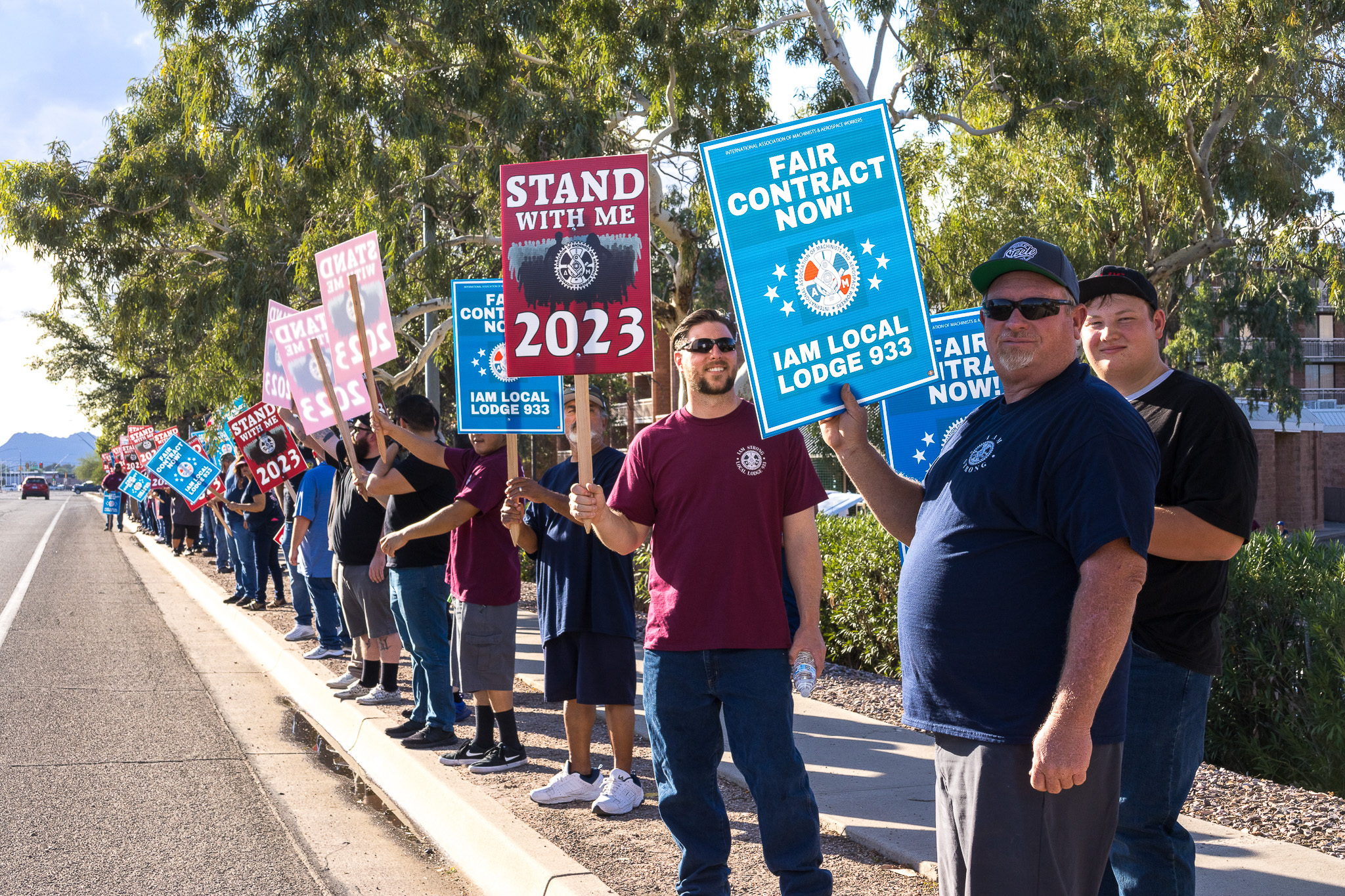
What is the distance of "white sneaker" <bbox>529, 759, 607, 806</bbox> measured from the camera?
18.2 ft

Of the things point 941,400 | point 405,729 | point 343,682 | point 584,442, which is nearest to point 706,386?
point 584,442

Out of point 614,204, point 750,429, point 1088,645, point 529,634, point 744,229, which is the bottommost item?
point 529,634

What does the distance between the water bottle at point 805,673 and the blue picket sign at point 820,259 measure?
78cm

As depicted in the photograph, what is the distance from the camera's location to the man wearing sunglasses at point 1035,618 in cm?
245

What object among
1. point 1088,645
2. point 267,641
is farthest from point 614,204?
point 267,641

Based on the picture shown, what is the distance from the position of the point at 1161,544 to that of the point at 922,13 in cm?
1293

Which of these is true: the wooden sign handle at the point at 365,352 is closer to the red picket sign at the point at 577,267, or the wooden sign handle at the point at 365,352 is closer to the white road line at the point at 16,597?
the red picket sign at the point at 577,267

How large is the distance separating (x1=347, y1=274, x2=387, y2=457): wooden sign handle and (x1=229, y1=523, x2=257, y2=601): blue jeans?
28.9 feet

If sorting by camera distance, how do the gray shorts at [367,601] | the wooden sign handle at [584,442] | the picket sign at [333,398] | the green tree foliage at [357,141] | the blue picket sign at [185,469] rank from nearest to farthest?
the wooden sign handle at [584,442], the picket sign at [333,398], the gray shorts at [367,601], the green tree foliage at [357,141], the blue picket sign at [185,469]

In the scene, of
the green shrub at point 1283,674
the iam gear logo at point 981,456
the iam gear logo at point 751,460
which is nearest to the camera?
the iam gear logo at point 981,456

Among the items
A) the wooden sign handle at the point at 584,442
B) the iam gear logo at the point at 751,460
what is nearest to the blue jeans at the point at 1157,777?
the iam gear logo at the point at 751,460

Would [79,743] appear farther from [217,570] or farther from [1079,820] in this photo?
[217,570]

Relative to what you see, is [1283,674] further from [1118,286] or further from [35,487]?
[35,487]

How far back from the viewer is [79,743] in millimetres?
7516
